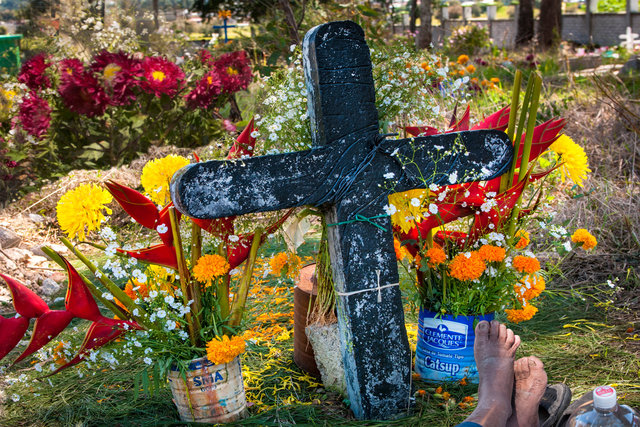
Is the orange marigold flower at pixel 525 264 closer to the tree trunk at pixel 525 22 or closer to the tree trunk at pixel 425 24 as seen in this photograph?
the tree trunk at pixel 425 24

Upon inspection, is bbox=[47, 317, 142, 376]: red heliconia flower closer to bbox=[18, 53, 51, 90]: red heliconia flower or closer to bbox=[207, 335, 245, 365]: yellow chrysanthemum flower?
bbox=[207, 335, 245, 365]: yellow chrysanthemum flower

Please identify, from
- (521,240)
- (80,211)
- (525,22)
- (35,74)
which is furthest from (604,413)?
(525,22)

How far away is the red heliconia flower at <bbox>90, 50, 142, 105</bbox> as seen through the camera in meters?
4.82

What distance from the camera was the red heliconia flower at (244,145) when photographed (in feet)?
7.51

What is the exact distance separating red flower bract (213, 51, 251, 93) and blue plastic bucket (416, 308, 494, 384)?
3.58m

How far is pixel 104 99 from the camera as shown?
16.0 ft

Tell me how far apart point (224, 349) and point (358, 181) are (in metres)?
0.73

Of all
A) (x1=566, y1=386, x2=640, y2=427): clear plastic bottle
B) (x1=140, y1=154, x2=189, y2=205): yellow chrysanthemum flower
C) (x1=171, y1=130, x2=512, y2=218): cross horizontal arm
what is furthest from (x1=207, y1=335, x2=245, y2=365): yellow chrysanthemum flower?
(x1=566, y1=386, x2=640, y2=427): clear plastic bottle

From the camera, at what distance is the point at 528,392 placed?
2.09 metres

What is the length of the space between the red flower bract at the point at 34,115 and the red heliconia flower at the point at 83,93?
0.96 ft

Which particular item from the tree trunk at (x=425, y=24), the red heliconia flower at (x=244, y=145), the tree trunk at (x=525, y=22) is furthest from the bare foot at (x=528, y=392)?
the tree trunk at (x=525, y=22)

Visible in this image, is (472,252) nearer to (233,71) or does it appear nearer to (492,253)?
(492,253)

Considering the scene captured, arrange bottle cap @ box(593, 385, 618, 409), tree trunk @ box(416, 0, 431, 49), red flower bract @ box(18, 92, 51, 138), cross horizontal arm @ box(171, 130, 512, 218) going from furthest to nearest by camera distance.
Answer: tree trunk @ box(416, 0, 431, 49) → red flower bract @ box(18, 92, 51, 138) → cross horizontal arm @ box(171, 130, 512, 218) → bottle cap @ box(593, 385, 618, 409)

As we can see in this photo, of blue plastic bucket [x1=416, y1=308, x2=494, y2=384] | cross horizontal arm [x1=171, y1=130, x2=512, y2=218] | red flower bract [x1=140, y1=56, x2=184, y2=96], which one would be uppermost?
red flower bract [x1=140, y1=56, x2=184, y2=96]
